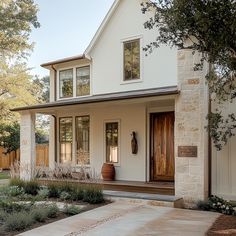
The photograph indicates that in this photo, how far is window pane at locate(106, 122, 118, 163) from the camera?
12630 millimetres

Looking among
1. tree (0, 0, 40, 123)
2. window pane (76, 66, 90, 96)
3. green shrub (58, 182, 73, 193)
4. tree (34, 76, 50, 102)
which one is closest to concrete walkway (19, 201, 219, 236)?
green shrub (58, 182, 73, 193)

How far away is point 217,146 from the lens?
8.86 metres

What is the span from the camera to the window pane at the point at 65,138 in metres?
14.0

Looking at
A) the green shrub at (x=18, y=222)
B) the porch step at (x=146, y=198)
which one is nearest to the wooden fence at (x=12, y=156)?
the porch step at (x=146, y=198)

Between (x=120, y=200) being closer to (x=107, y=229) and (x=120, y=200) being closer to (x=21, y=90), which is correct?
(x=107, y=229)

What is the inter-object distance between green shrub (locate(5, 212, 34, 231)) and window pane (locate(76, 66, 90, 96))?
7288 millimetres

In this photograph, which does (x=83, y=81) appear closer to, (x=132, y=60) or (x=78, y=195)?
(x=132, y=60)

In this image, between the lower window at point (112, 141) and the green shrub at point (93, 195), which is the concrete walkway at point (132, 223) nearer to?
the green shrub at point (93, 195)

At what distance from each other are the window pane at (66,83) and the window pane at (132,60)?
115 inches

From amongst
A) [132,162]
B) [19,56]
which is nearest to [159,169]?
[132,162]

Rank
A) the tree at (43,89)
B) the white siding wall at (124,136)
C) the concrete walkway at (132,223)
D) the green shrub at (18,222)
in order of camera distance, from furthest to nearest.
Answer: the tree at (43,89) < the white siding wall at (124,136) < the green shrub at (18,222) < the concrete walkway at (132,223)

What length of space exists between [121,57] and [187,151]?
507cm

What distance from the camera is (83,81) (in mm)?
A: 13883

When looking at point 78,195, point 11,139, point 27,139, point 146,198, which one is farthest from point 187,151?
point 11,139
